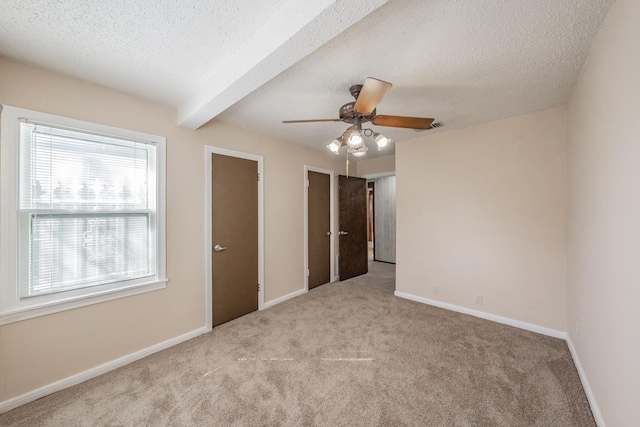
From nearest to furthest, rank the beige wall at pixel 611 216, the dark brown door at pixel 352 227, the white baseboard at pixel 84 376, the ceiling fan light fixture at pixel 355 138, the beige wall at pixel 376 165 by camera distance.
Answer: the beige wall at pixel 611 216
the white baseboard at pixel 84 376
the ceiling fan light fixture at pixel 355 138
the dark brown door at pixel 352 227
the beige wall at pixel 376 165

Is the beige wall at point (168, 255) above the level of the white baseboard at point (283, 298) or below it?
above

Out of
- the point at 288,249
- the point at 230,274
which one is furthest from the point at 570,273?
the point at 230,274

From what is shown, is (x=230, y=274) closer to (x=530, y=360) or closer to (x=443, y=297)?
(x=443, y=297)

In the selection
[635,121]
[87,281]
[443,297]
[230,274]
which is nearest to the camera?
[635,121]

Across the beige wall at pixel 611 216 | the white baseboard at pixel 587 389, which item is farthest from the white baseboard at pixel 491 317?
the beige wall at pixel 611 216

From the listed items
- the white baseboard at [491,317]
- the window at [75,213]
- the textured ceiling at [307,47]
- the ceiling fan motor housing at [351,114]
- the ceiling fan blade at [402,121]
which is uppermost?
the textured ceiling at [307,47]

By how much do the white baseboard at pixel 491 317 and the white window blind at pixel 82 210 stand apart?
3.32m

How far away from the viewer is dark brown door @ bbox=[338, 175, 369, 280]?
14.9 feet

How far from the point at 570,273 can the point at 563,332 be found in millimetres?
678

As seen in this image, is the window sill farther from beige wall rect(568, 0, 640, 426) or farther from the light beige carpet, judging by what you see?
beige wall rect(568, 0, 640, 426)

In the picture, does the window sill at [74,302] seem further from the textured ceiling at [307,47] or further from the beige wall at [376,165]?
the beige wall at [376,165]

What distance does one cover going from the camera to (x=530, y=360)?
82.6 inches

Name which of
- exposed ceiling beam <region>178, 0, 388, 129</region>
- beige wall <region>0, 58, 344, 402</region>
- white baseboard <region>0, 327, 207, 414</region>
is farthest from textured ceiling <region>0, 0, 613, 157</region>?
white baseboard <region>0, 327, 207, 414</region>

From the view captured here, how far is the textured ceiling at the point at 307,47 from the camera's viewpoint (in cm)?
126
